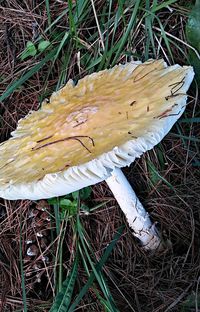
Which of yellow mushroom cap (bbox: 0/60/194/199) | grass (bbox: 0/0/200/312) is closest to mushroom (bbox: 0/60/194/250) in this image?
yellow mushroom cap (bbox: 0/60/194/199)

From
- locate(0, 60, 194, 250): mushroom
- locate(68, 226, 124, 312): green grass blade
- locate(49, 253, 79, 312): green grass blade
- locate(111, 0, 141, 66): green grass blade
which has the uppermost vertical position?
locate(111, 0, 141, 66): green grass blade

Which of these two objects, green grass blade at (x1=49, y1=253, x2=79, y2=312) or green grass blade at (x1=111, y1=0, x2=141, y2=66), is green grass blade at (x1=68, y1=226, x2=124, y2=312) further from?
green grass blade at (x1=111, y1=0, x2=141, y2=66)

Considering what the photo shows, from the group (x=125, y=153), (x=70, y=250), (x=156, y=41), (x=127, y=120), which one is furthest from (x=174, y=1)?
(x=70, y=250)

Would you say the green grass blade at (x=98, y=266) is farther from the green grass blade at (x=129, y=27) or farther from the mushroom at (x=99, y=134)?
the green grass blade at (x=129, y=27)

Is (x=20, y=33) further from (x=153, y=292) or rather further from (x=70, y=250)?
(x=153, y=292)

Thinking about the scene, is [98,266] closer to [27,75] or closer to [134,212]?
[134,212]

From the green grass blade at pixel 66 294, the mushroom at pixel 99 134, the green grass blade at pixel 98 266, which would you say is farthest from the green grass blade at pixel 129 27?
the green grass blade at pixel 66 294

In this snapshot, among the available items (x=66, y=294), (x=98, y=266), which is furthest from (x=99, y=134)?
(x=66, y=294)

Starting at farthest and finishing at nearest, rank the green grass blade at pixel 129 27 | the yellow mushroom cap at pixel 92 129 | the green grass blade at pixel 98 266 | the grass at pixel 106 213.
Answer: the green grass blade at pixel 129 27 → the grass at pixel 106 213 → the green grass blade at pixel 98 266 → the yellow mushroom cap at pixel 92 129
